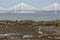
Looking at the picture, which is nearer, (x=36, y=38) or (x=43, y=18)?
(x=36, y=38)

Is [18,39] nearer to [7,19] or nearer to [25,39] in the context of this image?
[25,39]

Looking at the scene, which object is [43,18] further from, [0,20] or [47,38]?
[47,38]

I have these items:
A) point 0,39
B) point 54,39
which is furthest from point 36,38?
point 0,39

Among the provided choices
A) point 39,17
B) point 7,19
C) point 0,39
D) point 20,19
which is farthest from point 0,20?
point 0,39

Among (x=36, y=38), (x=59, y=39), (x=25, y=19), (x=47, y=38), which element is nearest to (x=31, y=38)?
(x=36, y=38)

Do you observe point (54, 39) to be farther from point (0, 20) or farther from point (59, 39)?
point (0, 20)

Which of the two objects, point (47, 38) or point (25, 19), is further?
point (25, 19)

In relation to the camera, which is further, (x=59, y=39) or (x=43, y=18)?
(x=43, y=18)
